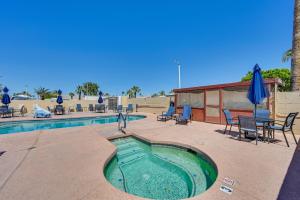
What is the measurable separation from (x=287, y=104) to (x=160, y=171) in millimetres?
6091

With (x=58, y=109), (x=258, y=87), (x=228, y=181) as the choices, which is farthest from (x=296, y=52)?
(x=58, y=109)

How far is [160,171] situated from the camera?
371 centimetres

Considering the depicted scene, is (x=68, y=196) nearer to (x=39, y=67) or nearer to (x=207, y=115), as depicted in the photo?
(x=207, y=115)

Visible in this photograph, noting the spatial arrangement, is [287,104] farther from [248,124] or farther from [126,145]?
[126,145]

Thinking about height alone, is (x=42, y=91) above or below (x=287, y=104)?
above

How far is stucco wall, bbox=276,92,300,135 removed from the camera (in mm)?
5840

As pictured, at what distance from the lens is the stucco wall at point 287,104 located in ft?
19.2

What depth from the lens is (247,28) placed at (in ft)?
38.9

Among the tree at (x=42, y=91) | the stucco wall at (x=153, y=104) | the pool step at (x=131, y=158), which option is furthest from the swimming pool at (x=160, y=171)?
the tree at (x=42, y=91)

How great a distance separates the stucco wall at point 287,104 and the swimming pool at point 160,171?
4688 mm

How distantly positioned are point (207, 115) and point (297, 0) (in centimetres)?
700

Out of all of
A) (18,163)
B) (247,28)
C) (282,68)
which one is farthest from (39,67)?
(282,68)

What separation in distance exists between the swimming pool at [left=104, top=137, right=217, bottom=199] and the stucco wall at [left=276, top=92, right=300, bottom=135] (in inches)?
185

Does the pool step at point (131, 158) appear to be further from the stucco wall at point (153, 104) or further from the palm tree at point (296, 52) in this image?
the stucco wall at point (153, 104)
